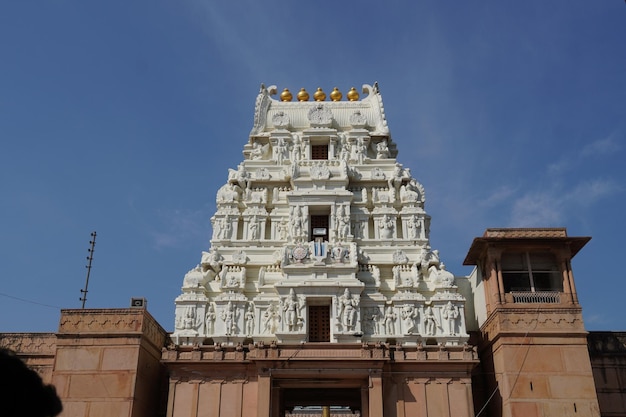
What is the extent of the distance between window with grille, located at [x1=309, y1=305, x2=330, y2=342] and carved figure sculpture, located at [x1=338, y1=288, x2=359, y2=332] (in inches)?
37.9

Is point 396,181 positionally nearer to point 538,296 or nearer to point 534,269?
point 534,269

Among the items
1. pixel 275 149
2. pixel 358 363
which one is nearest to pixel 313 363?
pixel 358 363

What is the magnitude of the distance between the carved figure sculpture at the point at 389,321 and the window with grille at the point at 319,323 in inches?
107

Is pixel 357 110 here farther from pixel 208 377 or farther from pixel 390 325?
pixel 208 377

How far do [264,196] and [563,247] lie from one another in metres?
15.3

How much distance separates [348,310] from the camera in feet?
93.7

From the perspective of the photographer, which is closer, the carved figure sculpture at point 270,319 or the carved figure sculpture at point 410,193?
the carved figure sculpture at point 270,319

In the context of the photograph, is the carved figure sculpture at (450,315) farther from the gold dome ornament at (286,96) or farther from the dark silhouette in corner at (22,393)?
the dark silhouette in corner at (22,393)

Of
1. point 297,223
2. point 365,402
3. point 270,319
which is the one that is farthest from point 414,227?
point 365,402

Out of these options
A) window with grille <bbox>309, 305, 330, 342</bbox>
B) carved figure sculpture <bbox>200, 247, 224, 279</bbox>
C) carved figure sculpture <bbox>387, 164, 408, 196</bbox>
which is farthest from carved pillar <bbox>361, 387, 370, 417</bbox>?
carved figure sculpture <bbox>387, 164, 408, 196</bbox>

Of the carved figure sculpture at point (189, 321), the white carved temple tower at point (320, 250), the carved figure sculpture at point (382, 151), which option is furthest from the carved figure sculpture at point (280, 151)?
the carved figure sculpture at point (189, 321)

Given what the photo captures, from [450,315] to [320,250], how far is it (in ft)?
22.5

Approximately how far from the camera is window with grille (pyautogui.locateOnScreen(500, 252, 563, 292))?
30.8 m

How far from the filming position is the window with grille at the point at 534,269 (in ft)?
101
